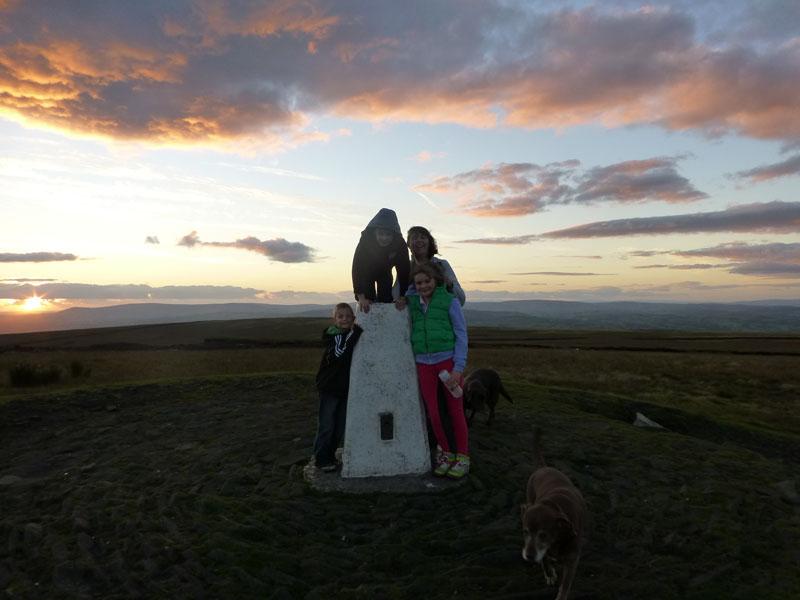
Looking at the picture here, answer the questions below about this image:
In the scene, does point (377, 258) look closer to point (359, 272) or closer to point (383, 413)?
point (359, 272)

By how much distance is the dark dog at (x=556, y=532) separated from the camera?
3.46m

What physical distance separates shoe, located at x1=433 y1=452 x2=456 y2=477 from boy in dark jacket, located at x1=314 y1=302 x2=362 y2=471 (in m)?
1.54

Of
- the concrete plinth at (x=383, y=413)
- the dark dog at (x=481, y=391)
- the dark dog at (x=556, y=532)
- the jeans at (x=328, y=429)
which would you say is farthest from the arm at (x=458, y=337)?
the dark dog at (x=481, y=391)

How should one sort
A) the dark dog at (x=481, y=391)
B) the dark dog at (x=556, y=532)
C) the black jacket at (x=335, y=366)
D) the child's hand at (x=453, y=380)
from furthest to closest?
1. the dark dog at (x=481, y=391)
2. the black jacket at (x=335, y=366)
3. the child's hand at (x=453, y=380)
4. the dark dog at (x=556, y=532)

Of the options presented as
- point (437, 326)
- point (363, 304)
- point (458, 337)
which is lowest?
point (458, 337)

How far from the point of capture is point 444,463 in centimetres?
634

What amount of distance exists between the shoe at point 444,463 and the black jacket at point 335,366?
167 cm

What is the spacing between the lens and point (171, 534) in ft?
15.6

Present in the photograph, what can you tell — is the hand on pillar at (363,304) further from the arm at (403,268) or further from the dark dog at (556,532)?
the dark dog at (556,532)

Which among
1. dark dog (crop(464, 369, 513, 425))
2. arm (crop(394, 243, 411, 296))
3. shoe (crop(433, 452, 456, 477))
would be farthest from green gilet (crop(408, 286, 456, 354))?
dark dog (crop(464, 369, 513, 425))

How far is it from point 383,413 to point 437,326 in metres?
1.51

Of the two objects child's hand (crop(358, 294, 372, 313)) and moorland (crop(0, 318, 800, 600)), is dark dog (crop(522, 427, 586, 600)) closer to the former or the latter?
moorland (crop(0, 318, 800, 600))

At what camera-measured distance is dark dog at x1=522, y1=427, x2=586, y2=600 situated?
11.3ft

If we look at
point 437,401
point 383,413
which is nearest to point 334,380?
point 383,413
